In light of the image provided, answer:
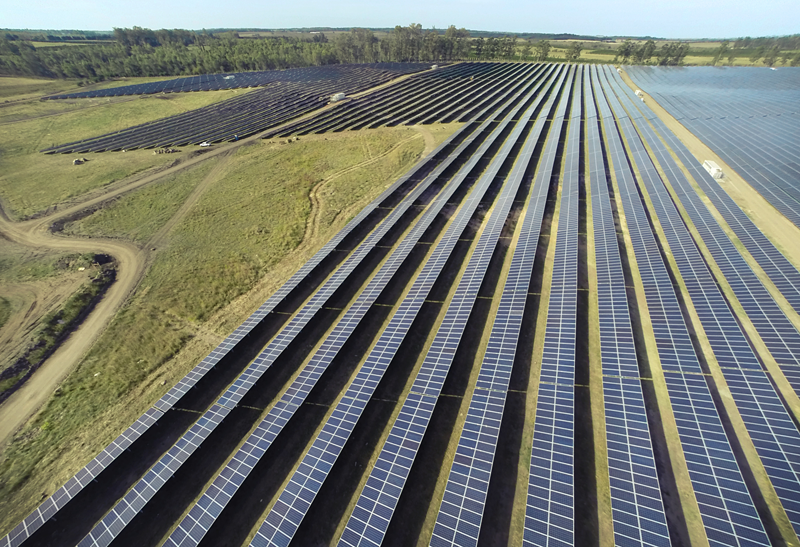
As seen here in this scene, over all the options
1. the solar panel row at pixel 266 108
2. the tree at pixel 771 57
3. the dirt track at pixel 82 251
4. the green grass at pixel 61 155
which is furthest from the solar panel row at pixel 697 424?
the tree at pixel 771 57

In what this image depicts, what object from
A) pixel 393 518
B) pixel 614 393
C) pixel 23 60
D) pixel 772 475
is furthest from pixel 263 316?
pixel 23 60

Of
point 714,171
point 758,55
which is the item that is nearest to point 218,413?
point 714,171

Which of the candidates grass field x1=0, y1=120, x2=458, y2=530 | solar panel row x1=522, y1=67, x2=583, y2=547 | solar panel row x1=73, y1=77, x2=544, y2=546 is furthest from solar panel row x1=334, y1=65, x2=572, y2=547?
grass field x1=0, y1=120, x2=458, y2=530

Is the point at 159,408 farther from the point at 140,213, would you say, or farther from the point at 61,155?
the point at 61,155

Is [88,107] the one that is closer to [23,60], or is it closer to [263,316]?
[23,60]

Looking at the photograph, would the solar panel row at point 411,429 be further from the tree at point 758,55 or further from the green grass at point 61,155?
the tree at point 758,55

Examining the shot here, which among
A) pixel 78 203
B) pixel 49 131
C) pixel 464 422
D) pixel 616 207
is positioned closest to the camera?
pixel 464 422
